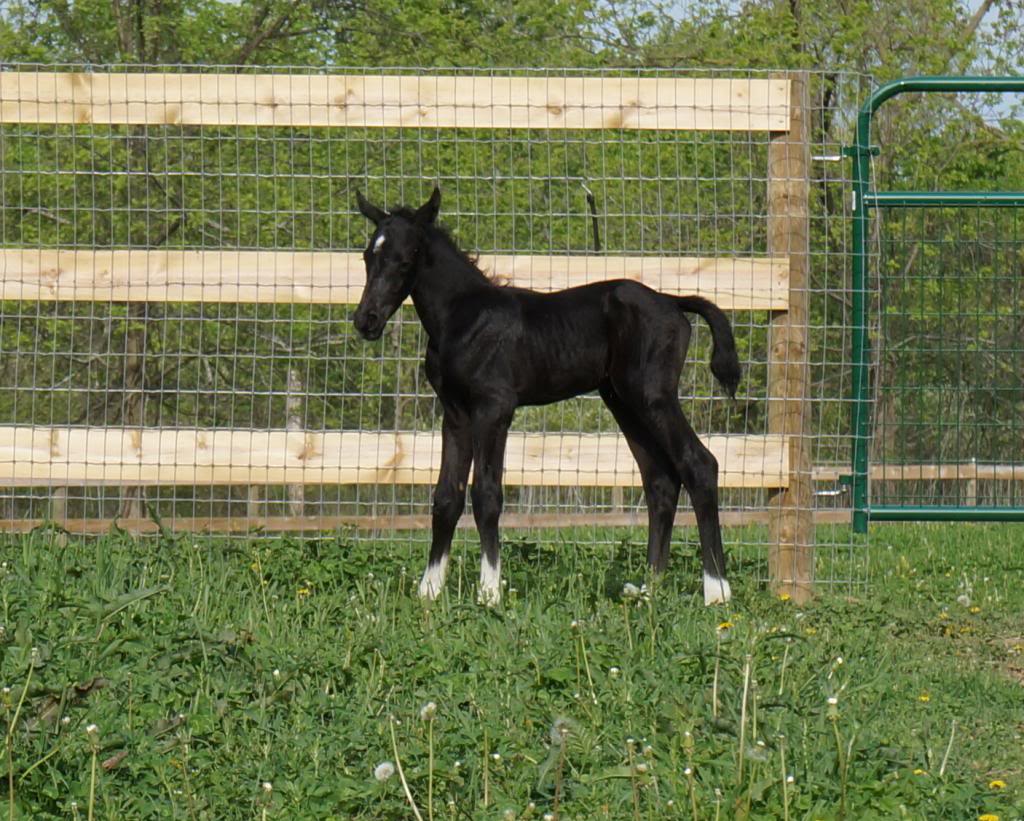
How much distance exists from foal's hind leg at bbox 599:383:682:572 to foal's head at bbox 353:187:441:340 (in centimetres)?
112

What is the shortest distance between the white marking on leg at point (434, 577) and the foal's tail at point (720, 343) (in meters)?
1.52

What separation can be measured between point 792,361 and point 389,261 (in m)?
2.32

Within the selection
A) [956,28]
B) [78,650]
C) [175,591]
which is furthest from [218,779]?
[956,28]

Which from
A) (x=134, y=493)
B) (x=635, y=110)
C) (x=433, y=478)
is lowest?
(x=134, y=493)

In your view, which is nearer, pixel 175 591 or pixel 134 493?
pixel 175 591

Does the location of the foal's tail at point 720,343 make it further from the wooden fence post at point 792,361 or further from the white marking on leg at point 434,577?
the white marking on leg at point 434,577

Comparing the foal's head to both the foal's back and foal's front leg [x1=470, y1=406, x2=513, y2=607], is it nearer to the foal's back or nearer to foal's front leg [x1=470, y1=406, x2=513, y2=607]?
the foal's back

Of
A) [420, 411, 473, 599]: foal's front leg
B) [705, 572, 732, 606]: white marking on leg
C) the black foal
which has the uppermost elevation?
the black foal

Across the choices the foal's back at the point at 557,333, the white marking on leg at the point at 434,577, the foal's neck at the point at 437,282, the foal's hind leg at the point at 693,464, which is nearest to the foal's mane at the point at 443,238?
the foal's neck at the point at 437,282

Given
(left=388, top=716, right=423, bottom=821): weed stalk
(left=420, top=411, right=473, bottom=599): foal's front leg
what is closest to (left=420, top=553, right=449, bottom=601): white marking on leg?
(left=420, top=411, right=473, bottom=599): foal's front leg

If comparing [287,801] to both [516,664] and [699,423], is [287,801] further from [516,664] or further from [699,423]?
[699,423]

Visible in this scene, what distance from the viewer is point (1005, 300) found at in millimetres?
17109

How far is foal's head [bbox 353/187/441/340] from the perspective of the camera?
21.7 feet

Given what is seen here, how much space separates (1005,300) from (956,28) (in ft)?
29.7
